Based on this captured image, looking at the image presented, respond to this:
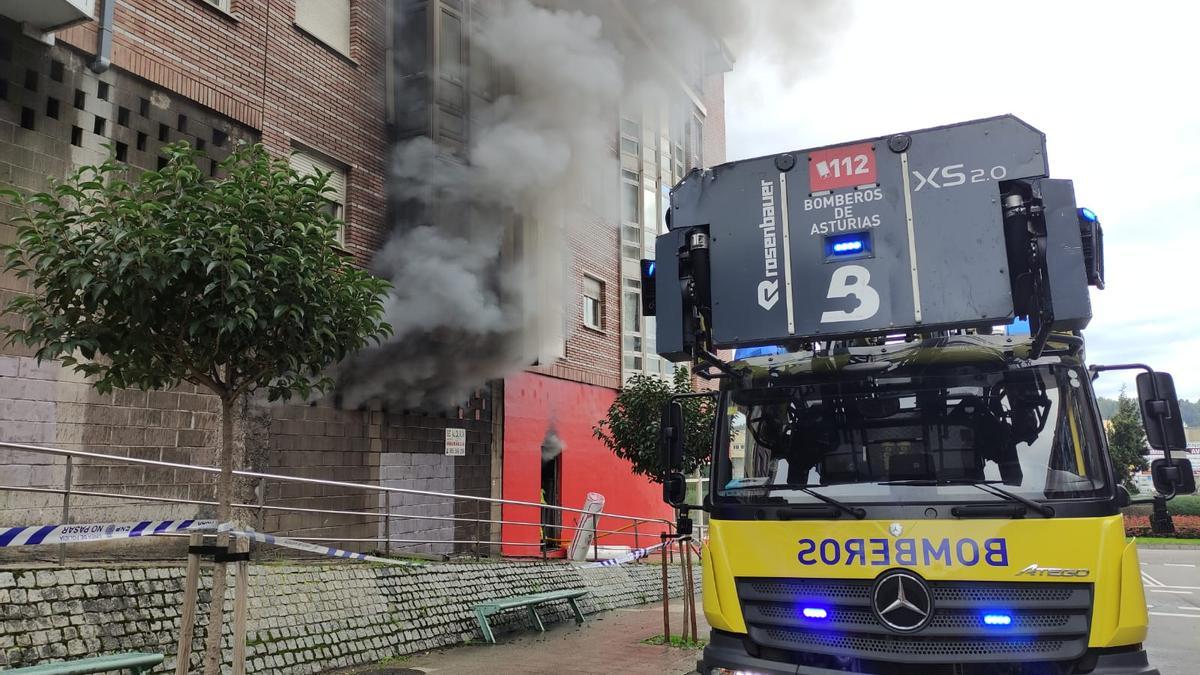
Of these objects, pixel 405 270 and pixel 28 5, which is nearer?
pixel 28 5

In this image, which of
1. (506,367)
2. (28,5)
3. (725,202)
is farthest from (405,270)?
(725,202)

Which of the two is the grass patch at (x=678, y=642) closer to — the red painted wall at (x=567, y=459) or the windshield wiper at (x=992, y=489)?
the red painted wall at (x=567, y=459)

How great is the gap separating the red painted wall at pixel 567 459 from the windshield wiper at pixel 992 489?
8.88m

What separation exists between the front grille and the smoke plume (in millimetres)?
6830

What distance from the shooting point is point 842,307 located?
396 cm

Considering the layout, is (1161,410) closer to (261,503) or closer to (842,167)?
(842,167)

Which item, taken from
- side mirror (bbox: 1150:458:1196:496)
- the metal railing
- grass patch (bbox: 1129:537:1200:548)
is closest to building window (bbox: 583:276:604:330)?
the metal railing

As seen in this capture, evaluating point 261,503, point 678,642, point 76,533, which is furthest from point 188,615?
point 678,642

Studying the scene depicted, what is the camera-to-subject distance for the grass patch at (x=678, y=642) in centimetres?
767

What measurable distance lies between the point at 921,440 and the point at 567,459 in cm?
1029

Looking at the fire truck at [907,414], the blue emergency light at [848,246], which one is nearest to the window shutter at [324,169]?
the fire truck at [907,414]

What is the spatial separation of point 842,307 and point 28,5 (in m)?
6.53

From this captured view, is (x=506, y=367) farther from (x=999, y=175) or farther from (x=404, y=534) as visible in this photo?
(x=999, y=175)

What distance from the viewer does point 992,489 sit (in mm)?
3521
